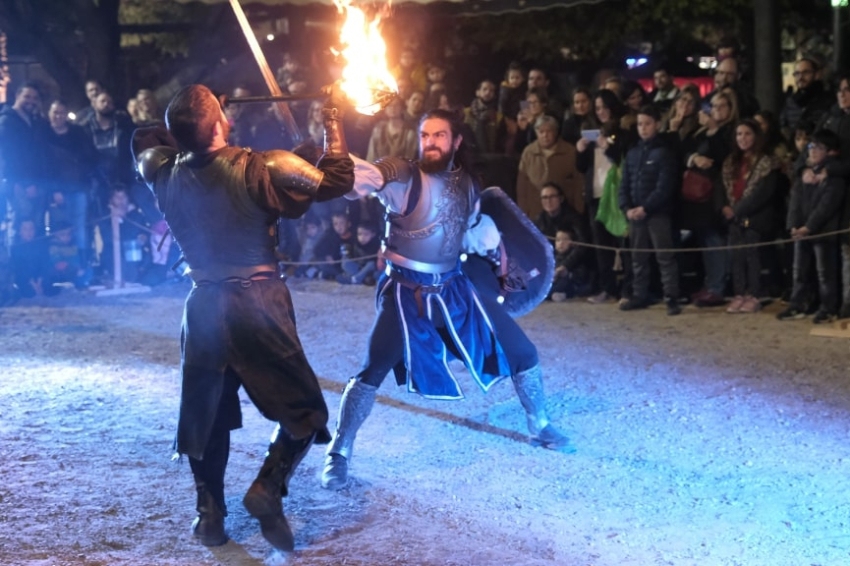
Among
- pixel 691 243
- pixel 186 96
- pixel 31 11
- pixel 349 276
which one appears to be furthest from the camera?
pixel 31 11

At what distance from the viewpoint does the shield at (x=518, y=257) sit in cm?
546

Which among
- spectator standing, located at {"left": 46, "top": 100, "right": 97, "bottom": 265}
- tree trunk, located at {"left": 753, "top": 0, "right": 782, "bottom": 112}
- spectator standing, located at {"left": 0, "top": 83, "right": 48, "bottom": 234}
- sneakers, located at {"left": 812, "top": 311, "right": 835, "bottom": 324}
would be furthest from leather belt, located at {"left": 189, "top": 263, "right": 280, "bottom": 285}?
tree trunk, located at {"left": 753, "top": 0, "right": 782, "bottom": 112}

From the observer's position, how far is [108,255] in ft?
37.5

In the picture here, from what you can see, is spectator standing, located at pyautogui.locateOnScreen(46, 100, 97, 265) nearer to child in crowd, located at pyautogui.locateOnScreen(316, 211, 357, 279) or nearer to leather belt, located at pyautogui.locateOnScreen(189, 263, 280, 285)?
child in crowd, located at pyautogui.locateOnScreen(316, 211, 357, 279)

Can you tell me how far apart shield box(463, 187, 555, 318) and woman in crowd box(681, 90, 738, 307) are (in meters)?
3.69

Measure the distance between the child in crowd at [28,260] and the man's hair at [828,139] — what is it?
7404mm

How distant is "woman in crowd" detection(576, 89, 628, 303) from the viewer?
30.3ft

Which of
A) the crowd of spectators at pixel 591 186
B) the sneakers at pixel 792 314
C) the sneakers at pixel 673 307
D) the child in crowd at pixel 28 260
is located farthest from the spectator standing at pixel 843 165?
the child in crowd at pixel 28 260

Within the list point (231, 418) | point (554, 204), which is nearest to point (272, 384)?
point (231, 418)

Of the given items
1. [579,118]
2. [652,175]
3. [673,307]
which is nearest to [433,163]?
[652,175]

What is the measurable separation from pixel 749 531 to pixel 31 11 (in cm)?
1285

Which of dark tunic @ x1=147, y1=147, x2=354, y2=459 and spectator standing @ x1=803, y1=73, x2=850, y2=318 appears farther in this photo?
spectator standing @ x1=803, y1=73, x2=850, y2=318

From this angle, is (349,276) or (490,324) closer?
(490,324)

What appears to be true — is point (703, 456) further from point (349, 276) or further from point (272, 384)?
point (349, 276)
